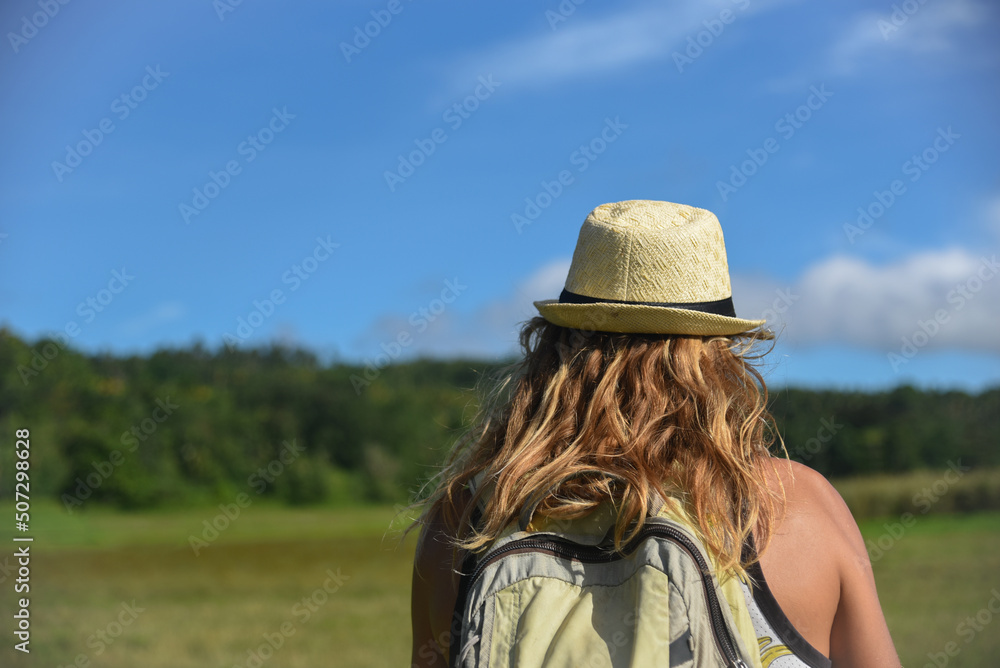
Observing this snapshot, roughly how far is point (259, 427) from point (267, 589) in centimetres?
1235

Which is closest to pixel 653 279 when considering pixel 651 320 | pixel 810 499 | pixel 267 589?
pixel 651 320

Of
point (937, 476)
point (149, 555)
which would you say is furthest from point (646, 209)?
point (937, 476)

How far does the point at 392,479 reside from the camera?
99.0 ft

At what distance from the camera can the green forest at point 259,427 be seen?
26.7 meters

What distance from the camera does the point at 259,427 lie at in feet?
99.3

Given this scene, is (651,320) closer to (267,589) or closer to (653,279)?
(653,279)

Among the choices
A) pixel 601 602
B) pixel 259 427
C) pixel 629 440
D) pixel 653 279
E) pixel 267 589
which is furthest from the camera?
pixel 259 427

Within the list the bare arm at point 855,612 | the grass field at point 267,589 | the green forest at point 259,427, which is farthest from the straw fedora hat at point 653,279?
the green forest at point 259,427

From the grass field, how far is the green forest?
1170mm

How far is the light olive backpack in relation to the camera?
1.41 metres

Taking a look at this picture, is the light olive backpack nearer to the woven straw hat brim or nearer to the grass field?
the woven straw hat brim

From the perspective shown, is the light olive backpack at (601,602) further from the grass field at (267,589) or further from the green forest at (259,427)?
the green forest at (259,427)

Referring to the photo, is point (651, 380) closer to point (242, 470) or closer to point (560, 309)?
point (560, 309)

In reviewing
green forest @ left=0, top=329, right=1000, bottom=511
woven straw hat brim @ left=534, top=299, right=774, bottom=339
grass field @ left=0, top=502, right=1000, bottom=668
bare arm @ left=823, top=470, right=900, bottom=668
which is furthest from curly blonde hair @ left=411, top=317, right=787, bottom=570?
green forest @ left=0, top=329, right=1000, bottom=511
